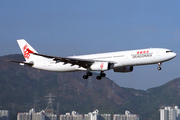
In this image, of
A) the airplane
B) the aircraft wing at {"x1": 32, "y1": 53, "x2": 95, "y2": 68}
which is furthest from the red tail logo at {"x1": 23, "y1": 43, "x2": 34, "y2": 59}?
the aircraft wing at {"x1": 32, "y1": 53, "x2": 95, "y2": 68}

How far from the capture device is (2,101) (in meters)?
99.1

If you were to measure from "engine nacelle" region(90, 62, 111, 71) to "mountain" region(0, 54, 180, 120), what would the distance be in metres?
51.7

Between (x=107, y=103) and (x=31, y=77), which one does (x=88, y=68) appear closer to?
(x=107, y=103)

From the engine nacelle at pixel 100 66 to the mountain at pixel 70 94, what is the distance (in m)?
51.7

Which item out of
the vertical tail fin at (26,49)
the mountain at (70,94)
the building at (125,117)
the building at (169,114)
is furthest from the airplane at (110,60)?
the building at (169,114)

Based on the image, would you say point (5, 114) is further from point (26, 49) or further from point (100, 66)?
point (100, 66)

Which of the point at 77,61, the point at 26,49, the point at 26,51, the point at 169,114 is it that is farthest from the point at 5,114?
the point at 169,114

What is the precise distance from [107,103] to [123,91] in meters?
50.5

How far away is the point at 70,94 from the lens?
13288 cm

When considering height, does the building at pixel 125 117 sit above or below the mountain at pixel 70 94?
below

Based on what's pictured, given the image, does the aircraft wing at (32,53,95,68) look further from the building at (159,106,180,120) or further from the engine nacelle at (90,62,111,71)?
the building at (159,106,180,120)

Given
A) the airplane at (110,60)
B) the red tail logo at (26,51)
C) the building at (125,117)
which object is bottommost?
the building at (125,117)

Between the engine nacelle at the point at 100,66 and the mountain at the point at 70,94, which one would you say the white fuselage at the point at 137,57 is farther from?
the mountain at the point at 70,94

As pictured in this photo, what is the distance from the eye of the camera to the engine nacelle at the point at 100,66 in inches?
1837
